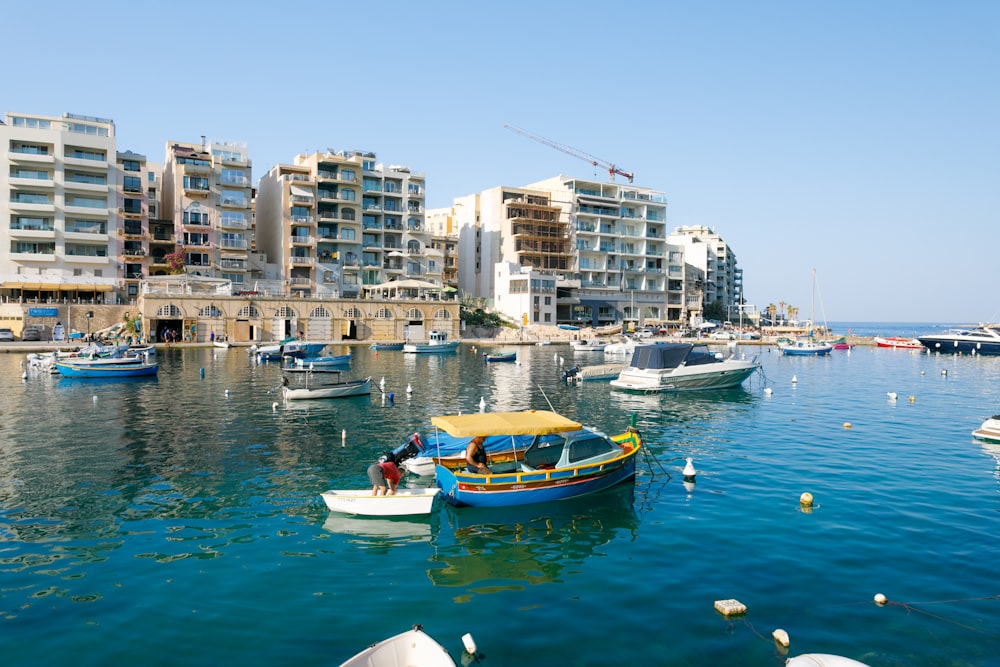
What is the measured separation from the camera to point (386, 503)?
60.4 ft

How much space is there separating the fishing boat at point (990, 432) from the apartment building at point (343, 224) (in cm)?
8073

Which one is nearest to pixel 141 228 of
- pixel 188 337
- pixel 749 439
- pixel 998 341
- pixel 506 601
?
pixel 188 337

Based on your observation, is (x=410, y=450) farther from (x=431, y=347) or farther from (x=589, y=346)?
(x=589, y=346)

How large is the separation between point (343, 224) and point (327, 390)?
66.7 meters

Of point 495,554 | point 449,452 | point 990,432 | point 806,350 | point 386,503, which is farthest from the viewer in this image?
point 806,350

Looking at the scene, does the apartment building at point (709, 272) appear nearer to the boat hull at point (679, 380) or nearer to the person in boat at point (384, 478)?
the boat hull at point (679, 380)

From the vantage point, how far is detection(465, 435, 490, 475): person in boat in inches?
761

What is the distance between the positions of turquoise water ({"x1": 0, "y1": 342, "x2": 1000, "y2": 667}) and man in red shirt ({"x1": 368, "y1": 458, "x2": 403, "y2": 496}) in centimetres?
90

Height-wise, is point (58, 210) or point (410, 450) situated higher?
point (58, 210)

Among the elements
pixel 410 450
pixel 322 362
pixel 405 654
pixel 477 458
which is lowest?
pixel 405 654

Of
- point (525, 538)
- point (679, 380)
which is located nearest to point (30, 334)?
point (679, 380)

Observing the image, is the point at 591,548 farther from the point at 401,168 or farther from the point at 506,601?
the point at 401,168

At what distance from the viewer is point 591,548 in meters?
16.9

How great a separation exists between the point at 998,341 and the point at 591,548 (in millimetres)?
95181
